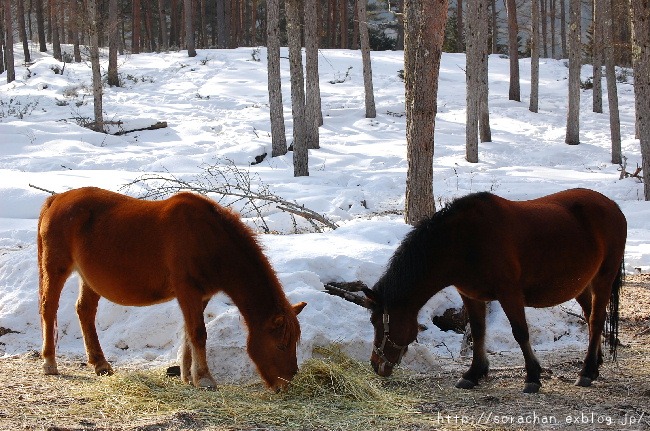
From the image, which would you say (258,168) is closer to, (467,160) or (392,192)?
(392,192)

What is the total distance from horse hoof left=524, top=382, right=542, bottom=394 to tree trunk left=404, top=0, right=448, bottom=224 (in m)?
4.22

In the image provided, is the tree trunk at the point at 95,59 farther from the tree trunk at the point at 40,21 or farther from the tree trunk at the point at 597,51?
the tree trunk at the point at 40,21

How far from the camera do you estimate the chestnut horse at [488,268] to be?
5711 mm

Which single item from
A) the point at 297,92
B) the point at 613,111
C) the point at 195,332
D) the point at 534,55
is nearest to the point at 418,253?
the point at 195,332

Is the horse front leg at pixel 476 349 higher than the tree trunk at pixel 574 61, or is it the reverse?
the tree trunk at pixel 574 61

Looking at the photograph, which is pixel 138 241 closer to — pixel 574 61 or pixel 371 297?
pixel 371 297

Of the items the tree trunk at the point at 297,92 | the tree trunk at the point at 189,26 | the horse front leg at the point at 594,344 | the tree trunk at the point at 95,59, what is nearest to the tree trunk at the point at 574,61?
the tree trunk at the point at 297,92

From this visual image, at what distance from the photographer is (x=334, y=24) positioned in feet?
145

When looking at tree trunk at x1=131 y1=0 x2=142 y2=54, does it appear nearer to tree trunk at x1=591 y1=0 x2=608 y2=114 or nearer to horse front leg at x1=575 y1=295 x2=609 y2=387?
tree trunk at x1=591 y1=0 x2=608 y2=114

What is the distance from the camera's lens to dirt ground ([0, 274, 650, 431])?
468cm

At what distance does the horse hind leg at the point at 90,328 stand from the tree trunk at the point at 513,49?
86.6ft

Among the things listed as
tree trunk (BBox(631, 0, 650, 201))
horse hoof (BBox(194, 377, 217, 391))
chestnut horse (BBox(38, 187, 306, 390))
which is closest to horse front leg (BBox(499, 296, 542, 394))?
chestnut horse (BBox(38, 187, 306, 390))

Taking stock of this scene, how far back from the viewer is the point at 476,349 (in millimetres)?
6020

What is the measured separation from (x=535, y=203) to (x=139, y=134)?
2245cm
